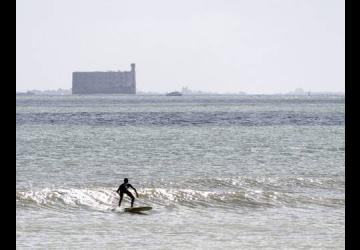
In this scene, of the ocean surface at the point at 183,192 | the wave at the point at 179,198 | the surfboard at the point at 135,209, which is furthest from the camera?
the wave at the point at 179,198

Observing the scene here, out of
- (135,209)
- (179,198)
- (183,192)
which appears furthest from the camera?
(183,192)

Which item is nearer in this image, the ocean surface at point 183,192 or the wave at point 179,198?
the ocean surface at point 183,192

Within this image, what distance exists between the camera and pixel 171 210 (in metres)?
20.2

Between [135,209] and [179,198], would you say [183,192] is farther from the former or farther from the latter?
[135,209]

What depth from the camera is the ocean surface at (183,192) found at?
14977 millimetres

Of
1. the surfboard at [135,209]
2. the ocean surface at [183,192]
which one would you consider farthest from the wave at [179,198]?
the surfboard at [135,209]

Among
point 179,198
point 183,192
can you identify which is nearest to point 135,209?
point 179,198

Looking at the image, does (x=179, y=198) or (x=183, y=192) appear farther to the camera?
(x=183, y=192)

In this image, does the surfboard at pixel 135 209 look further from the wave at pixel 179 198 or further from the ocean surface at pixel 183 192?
the wave at pixel 179 198

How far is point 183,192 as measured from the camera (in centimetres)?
2416

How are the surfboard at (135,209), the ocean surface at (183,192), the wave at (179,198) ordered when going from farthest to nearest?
the wave at (179,198)
the surfboard at (135,209)
the ocean surface at (183,192)

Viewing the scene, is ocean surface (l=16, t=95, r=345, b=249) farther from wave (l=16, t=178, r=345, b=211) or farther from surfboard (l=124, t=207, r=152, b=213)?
surfboard (l=124, t=207, r=152, b=213)
